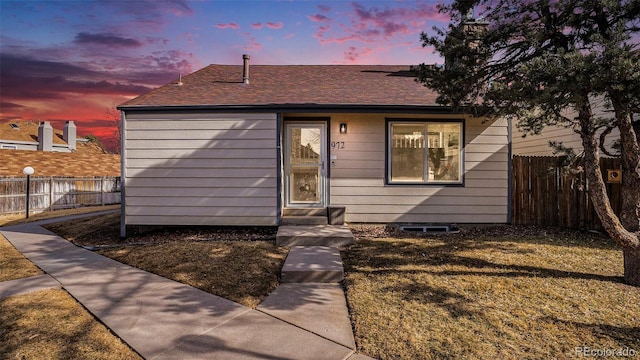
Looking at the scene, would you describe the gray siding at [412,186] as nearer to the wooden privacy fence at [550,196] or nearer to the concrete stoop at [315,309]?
the wooden privacy fence at [550,196]

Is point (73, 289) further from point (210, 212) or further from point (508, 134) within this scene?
point (508, 134)

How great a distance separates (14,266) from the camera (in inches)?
186

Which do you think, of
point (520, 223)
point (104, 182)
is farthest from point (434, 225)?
point (104, 182)

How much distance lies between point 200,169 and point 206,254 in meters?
2.44

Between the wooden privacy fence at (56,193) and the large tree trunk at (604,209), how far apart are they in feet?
52.5

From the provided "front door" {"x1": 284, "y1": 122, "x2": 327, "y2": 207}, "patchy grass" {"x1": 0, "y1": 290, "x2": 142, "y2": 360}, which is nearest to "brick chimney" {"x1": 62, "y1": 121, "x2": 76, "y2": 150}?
"front door" {"x1": 284, "y1": 122, "x2": 327, "y2": 207}

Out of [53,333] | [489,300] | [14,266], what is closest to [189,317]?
[53,333]

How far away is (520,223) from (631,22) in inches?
190

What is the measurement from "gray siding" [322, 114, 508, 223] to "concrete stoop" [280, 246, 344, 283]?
236 centimetres

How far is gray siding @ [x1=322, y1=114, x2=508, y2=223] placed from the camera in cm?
707

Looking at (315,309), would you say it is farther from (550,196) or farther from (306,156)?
(550,196)

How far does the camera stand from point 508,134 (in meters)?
→ 7.04

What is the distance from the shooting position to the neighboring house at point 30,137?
816 inches

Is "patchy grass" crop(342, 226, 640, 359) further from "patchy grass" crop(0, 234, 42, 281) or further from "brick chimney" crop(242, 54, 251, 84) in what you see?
"brick chimney" crop(242, 54, 251, 84)
